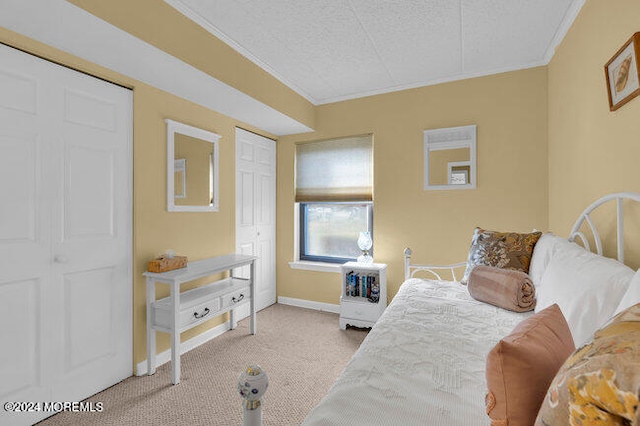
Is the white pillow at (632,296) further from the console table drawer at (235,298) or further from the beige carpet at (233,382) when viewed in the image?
the console table drawer at (235,298)

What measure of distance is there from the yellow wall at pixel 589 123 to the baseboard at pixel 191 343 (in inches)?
125

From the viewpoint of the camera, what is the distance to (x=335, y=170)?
3.77 meters

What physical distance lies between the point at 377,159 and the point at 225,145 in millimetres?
1696

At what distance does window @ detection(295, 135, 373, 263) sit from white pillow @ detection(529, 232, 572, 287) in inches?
71.9

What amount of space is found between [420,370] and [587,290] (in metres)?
0.69

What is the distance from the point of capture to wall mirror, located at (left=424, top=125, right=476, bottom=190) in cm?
307

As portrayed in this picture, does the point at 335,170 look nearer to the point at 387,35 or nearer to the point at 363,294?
the point at 363,294

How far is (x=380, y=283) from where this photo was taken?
3.23m

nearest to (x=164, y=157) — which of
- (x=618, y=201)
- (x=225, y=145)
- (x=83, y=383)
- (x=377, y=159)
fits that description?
(x=225, y=145)

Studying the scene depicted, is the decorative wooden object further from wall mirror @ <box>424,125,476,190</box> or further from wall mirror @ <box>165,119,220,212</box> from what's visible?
wall mirror @ <box>424,125,476,190</box>

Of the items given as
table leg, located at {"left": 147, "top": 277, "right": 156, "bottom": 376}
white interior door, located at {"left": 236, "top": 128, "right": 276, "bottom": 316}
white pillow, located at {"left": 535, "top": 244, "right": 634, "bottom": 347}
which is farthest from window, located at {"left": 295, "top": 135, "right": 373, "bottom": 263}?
white pillow, located at {"left": 535, "top": 244, "right": 634, "bottom": 347}

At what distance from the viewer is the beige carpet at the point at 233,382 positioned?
74.3 inches

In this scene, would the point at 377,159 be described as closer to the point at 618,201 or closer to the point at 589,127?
the point at 589,127

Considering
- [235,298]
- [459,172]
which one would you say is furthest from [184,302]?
[459,172]
